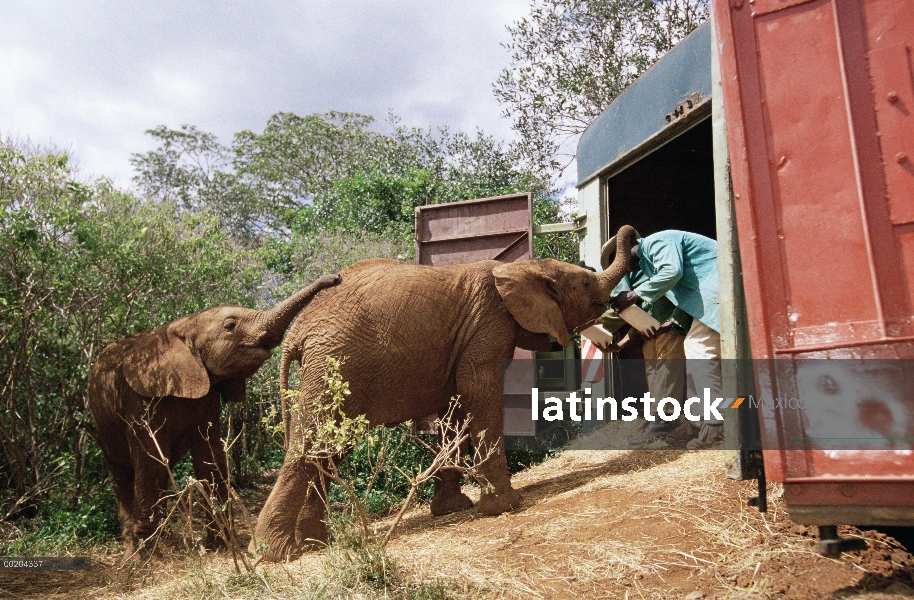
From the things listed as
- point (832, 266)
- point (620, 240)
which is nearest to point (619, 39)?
point (620, 240)

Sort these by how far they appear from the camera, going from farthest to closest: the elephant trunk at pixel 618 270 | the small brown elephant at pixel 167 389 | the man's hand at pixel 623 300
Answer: the man's hand at pixel 623 300 → the elephant trunk at pixel 618 270 → the small brown elephant at pixel 167 389

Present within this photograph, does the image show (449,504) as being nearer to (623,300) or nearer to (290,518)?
(290,518)

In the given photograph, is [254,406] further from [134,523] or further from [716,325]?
[716,325]

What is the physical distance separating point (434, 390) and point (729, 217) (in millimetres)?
2962

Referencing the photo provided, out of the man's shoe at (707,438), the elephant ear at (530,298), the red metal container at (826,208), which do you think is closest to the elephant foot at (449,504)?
the elephant ear at (530,298)

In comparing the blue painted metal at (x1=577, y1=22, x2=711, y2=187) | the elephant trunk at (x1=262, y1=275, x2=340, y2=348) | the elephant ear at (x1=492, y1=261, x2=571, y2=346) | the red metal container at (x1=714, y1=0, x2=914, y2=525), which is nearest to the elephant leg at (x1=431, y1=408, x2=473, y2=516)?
the elephant ear at (x1=492, y1=261, x2=571, y2=346)

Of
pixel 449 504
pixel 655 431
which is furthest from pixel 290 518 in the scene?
pixel 655 431

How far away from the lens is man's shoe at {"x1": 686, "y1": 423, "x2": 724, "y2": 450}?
6.57 metres

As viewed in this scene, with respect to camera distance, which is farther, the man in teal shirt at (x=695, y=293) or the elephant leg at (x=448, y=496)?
the elephant leg at (x=448, y=496)

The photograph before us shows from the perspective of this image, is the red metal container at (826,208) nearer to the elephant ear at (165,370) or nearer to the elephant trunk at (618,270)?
the elephant trunk at (618,270)

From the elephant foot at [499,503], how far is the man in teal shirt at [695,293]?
1.73m

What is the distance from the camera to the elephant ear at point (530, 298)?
651cm

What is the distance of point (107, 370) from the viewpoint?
23.6ft

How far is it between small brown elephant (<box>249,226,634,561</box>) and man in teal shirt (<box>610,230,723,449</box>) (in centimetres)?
76
